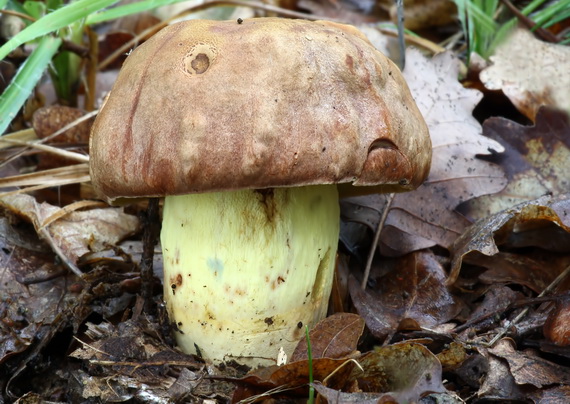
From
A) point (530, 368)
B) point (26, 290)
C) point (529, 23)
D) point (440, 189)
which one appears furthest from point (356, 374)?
point (529, 23)

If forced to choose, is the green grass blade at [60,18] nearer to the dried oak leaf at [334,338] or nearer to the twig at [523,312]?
the dried oak leaf at [334,338]

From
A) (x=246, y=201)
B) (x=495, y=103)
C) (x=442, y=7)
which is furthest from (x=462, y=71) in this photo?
(x=246, y=201)

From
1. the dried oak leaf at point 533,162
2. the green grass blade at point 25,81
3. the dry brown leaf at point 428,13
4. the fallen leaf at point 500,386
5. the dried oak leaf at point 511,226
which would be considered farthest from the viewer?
the dry brown leaf at point 428,13

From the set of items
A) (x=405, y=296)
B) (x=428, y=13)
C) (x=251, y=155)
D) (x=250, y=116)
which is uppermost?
(x=250, y=116)

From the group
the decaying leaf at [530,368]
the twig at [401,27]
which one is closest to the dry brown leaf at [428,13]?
the twig at [401,27]

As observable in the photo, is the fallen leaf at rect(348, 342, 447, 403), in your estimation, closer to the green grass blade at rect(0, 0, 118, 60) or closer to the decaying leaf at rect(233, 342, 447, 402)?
the decaying leaf at rect(233, 342, 447, 402)

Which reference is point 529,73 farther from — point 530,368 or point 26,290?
point 26,290
